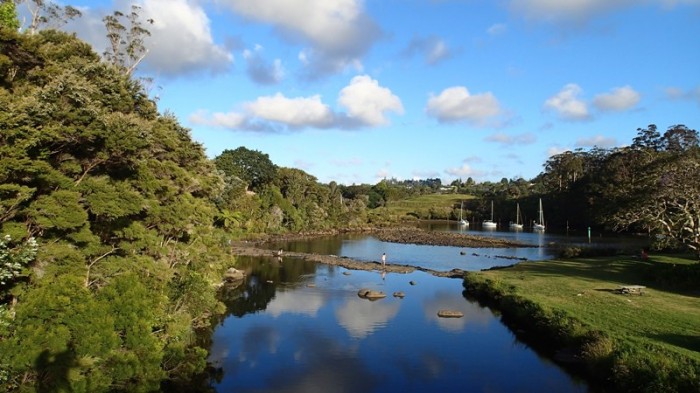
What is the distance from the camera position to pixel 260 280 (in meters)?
51.5

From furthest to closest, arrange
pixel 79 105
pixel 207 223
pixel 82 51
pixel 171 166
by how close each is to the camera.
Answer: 1. pixel 207 223
2. pixel 171 166
3. pixel 82 51
4. pixel 79 105

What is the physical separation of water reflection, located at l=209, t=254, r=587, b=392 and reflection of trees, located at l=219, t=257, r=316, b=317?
27cm

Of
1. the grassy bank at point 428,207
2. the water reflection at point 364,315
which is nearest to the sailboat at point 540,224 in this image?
the grassy bank at point 428,207

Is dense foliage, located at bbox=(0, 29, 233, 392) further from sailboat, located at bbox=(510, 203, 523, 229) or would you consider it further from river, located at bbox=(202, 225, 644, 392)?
sailboat, located at bbox=(510, 203, 523, 229)

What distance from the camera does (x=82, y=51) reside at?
25922 millimetres

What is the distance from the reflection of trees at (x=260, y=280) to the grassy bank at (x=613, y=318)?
63.8ft

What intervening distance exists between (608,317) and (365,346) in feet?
46.0

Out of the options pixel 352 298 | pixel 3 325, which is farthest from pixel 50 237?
pixel 352 298

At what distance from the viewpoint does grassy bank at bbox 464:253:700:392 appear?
1983cm

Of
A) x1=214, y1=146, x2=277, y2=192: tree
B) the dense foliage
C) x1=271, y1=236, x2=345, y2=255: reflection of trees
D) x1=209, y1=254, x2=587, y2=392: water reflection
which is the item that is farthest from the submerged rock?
x1=214, y1=146, x2=277, y2=192: tree

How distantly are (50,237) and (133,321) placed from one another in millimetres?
4872

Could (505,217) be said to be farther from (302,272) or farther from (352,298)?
(352,298)

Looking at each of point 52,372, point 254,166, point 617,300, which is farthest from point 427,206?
point 52,372

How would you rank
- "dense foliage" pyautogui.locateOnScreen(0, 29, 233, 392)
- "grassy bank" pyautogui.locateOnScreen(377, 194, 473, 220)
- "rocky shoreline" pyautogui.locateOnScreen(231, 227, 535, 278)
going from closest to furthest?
"dense foliage" pyautogui.locateOnScreen(0, 29, 233, 392)
"rocky shoreline" pyautogui.locateOnScreen(231, 227, 535, 278)
"grassy bank" pyautogui.locateOnScreen(377, 194, 473, 220)
